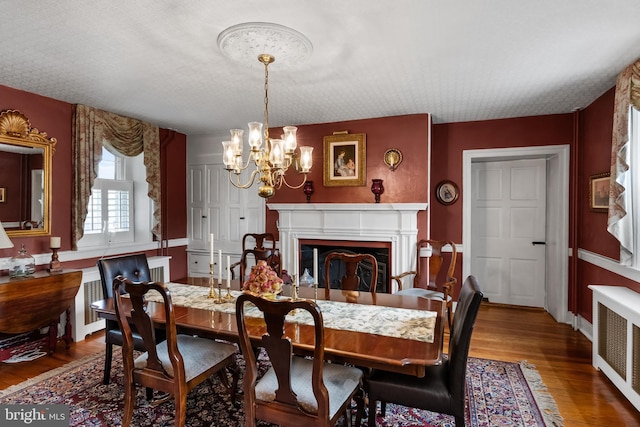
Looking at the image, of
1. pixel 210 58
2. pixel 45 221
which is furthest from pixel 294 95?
pixel 45 221

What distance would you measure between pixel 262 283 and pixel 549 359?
2.64 meters

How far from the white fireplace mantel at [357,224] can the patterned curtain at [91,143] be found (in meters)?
1.82

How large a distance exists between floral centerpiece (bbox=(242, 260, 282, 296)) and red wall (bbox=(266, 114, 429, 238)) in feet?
7.91

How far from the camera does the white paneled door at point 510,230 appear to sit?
15.4ft

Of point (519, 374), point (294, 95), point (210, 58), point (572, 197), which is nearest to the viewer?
point (210, 58)

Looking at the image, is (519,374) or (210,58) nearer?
(210,58)

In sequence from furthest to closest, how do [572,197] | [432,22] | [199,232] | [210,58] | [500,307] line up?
[199,232], [500,307], [572,197], [210,58], [432,22]

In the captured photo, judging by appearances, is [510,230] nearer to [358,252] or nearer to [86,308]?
[358,252]

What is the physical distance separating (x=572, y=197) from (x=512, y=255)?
112cm

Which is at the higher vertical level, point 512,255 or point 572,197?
point 572,197

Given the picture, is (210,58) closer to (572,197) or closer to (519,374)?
(519,374)

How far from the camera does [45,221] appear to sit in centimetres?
356

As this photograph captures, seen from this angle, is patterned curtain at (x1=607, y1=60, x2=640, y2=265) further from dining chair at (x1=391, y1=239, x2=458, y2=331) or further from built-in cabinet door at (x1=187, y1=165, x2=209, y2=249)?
built-in cabinet door at (x1=187, y1=165, x2=209, y2=249)

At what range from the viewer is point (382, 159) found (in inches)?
171
